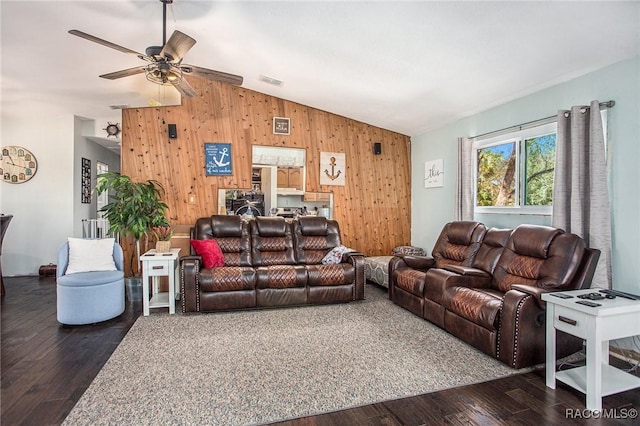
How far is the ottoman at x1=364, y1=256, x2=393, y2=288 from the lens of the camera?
4.82 metres

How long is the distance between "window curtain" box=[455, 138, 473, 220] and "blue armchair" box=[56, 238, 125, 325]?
169 inches

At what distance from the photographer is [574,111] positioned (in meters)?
3.12

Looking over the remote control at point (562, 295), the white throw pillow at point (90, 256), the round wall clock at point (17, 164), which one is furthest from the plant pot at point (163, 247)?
the remote control at point (562, 295)

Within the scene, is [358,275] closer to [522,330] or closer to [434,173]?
[522,330]

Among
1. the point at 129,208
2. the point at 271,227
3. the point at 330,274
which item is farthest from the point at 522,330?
the point at 129,208

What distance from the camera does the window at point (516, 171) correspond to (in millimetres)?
3680

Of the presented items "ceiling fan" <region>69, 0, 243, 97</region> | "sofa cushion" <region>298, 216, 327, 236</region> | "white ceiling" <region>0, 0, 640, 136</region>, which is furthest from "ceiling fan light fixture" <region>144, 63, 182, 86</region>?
"sofa cushion" <region>298, 216, 327, 236</region>

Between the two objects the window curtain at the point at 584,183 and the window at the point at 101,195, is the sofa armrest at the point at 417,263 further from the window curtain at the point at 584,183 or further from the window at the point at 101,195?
the window at the point at 101,195

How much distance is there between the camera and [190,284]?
3.77m

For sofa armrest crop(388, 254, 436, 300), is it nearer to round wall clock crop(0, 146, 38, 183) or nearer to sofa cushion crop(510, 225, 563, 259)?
sofa cushion crop(510, 225, 563, 259)

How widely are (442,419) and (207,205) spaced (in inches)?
170

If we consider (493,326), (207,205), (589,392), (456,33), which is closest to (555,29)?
(456,33)

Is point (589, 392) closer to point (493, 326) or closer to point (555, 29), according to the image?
point (493, 326)

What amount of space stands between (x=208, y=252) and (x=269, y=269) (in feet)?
2.49
